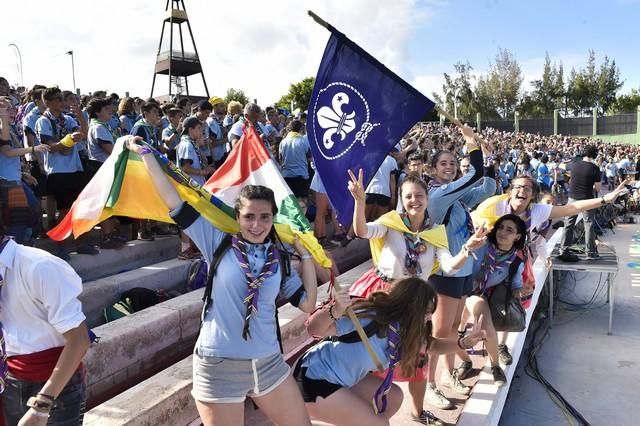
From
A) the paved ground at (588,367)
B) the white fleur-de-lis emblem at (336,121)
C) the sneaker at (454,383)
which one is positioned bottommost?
the paved ground at (588,367)

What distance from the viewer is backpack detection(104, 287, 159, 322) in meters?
4.84

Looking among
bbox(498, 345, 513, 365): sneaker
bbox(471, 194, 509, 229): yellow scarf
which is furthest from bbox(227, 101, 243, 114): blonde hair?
bbox(498, 345, 513, 365): sneaker

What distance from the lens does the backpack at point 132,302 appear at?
15.9 ft

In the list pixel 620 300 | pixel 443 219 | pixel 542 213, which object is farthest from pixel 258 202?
pixel 620 300

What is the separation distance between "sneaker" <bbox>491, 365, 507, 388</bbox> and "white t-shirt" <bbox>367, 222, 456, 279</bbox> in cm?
126

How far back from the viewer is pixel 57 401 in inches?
84.3

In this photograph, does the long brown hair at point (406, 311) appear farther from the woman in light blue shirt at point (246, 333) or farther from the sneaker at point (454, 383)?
the sneaker at point (454, 383)

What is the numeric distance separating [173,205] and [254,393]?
1094 mm

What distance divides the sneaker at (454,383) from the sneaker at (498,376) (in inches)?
10.3

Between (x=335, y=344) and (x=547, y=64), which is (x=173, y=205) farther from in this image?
(x=547, y=64)

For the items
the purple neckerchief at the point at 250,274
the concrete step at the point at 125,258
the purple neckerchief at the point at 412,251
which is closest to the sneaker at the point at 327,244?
the concrete step at the point at 125,258

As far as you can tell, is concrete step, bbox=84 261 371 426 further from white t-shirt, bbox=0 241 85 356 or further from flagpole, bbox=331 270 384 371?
flagpole, bbox=331 270 384 371

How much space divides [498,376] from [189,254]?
3701 mm

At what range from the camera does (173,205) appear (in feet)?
9.02
